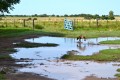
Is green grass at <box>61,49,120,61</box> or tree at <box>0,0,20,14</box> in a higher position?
tree at <box>0,0,20,14</box>

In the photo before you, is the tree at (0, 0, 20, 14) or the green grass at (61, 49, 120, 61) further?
the tree at (0, 0, 20, 14)

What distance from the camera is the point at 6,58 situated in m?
27.8

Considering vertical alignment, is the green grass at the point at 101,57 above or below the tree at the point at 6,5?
below

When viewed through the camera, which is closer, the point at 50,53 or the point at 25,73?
the point at 25,73

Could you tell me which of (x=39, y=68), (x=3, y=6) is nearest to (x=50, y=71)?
(x=39, y=68)

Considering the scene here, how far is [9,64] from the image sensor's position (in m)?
24.9

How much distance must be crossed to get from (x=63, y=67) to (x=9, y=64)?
3.63 m

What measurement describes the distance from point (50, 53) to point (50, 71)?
30.3 ft

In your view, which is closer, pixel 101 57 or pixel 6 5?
pixel 101 57

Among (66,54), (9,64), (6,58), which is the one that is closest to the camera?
(9,64)

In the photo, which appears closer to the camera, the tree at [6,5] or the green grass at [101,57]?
the green grass at [101,57]

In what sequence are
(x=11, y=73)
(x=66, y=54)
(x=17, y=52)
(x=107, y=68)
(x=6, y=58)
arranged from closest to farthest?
(x=11, y=73)
(x=107, y=68)
(x=6, y=58)
(x=66, y=54)
(x=17, y=52)

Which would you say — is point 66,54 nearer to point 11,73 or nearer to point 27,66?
point 27,66

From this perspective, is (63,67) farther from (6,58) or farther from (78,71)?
(6,58)
